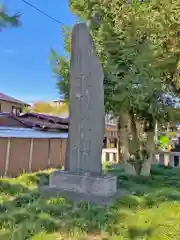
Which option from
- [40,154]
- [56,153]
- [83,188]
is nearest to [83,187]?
[83,188]

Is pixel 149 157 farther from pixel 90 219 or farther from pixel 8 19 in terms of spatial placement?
pixel 8 19

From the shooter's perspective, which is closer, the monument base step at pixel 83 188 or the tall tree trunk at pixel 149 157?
the monument base step at pixel 83 188

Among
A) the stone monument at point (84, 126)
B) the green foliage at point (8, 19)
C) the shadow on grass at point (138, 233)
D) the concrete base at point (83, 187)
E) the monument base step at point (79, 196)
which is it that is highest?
the green foliage at point (8, 19)

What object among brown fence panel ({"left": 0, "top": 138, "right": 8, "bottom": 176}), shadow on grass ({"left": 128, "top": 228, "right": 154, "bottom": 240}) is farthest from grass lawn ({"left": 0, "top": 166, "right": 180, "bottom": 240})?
brown fence panel ({"left": 0, "top": 138, "right": 8, "bottom": 176})

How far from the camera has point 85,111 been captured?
505cm

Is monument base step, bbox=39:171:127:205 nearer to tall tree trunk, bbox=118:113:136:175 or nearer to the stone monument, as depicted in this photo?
the stone monument

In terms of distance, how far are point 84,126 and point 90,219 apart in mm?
1870

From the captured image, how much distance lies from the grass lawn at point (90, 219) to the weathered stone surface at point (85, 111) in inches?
→ 35.6

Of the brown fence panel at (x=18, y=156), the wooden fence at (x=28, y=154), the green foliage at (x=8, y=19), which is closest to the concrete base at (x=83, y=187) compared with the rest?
the green foliage at (x=8, y=19)

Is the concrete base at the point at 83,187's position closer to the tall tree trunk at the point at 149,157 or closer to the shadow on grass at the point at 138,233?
the shadow on grass at the point at 138,233

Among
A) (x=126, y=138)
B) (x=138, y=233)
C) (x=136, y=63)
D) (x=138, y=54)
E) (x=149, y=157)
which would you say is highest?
(x=138, y=54)

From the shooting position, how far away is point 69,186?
192 inches

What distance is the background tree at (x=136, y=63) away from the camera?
24.3 feet

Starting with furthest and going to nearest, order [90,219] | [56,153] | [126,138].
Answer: [56,153], [126,138], [90,219]
